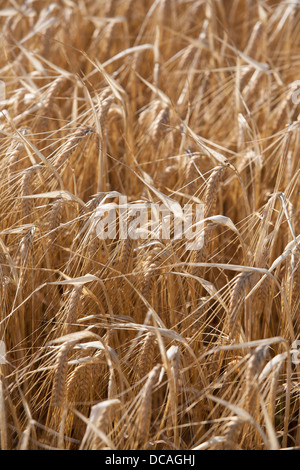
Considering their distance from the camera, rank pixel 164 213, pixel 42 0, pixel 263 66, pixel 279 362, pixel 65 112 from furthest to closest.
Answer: pixel 42 0, pixel 65 112, pixel 263 66, pixel 164 213, pixel 279 362

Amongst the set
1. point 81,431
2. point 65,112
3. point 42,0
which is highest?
point 42,0

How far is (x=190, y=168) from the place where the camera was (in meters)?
1.28

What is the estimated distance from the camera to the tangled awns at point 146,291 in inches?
35.3

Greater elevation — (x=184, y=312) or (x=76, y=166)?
(x=76, y=166)

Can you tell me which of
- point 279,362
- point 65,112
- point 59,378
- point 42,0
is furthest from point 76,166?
point 42,0

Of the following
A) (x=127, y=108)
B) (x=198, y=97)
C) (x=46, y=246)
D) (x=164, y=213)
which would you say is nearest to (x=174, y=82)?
(x=198, y=97)

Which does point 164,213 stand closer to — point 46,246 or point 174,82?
point 46,246

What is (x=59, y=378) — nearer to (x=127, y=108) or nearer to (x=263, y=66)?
(x=127, y=108)

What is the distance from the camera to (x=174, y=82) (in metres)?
1.84

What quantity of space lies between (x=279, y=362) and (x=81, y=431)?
0.39 metres

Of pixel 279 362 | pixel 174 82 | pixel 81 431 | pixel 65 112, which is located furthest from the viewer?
pixel 174 82

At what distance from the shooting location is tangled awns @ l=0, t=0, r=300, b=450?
2.94 ft

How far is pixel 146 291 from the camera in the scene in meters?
1.04

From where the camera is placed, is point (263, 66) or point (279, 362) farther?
point (263, 66)
